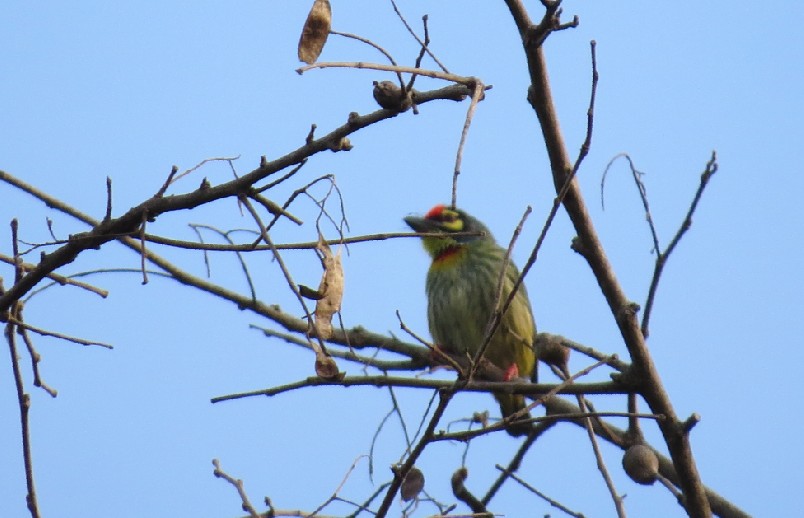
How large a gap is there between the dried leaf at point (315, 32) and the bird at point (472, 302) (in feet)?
13.9

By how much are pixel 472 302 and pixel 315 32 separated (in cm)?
457

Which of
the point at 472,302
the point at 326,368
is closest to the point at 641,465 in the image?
the point at 326,368

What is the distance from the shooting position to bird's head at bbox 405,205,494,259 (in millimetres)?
7645

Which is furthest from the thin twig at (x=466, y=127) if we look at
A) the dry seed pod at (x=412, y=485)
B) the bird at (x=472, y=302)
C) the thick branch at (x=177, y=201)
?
the bird at (x=472, y=302)

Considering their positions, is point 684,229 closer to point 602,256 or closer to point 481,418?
point 602,256

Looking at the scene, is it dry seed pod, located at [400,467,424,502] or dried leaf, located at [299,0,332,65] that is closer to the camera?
dried leaf, located at [299,0,332,65]

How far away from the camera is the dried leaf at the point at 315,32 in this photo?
2.82 meters

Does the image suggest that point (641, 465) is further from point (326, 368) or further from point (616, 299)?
point (326, 368)

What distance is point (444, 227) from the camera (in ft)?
25.6

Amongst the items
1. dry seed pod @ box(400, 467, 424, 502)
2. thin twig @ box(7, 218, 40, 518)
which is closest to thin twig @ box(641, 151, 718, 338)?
dry seed pod @ box(400, 467, 424, 502)

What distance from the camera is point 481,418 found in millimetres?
4988

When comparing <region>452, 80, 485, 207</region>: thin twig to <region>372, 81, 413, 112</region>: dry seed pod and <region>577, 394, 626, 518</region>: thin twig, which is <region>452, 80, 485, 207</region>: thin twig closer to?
<region>372, 81, 413, 112</region>: dry seed pod

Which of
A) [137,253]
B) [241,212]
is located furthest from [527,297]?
[241,212]

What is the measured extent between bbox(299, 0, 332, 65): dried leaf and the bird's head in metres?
4.60
